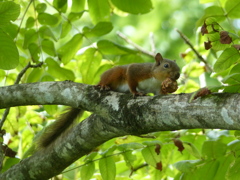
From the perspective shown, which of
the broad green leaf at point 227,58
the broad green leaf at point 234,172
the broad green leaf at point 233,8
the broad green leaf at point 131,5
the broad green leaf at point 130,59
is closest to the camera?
the broad green leaf at point 227,58

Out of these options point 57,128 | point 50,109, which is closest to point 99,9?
point 50,109

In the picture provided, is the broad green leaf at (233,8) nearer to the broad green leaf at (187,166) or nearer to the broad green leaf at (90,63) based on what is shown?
the broad green leaf at (187,166)

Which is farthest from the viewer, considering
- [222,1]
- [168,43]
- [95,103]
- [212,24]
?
[168,43]

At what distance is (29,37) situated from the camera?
3.78m

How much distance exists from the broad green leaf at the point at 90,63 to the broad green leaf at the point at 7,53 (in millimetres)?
1112

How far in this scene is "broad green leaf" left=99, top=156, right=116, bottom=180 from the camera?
3.00 meters

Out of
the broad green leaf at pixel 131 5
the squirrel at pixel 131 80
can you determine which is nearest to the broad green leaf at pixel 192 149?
the squirrel at pixel 131 80

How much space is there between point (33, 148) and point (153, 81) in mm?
1368

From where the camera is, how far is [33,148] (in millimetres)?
3584

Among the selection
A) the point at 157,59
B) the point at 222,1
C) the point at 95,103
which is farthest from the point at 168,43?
the point at 95,103

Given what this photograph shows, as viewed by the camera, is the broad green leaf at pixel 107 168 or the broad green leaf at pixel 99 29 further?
the broad green leaf at pixel 99 29

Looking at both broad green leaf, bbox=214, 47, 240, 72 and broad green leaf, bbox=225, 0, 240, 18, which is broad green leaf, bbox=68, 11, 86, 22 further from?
broad green leaf, bbox=214, 47, 240, 72

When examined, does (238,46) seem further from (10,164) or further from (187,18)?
(187,18)

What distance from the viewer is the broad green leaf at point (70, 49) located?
152 inches
